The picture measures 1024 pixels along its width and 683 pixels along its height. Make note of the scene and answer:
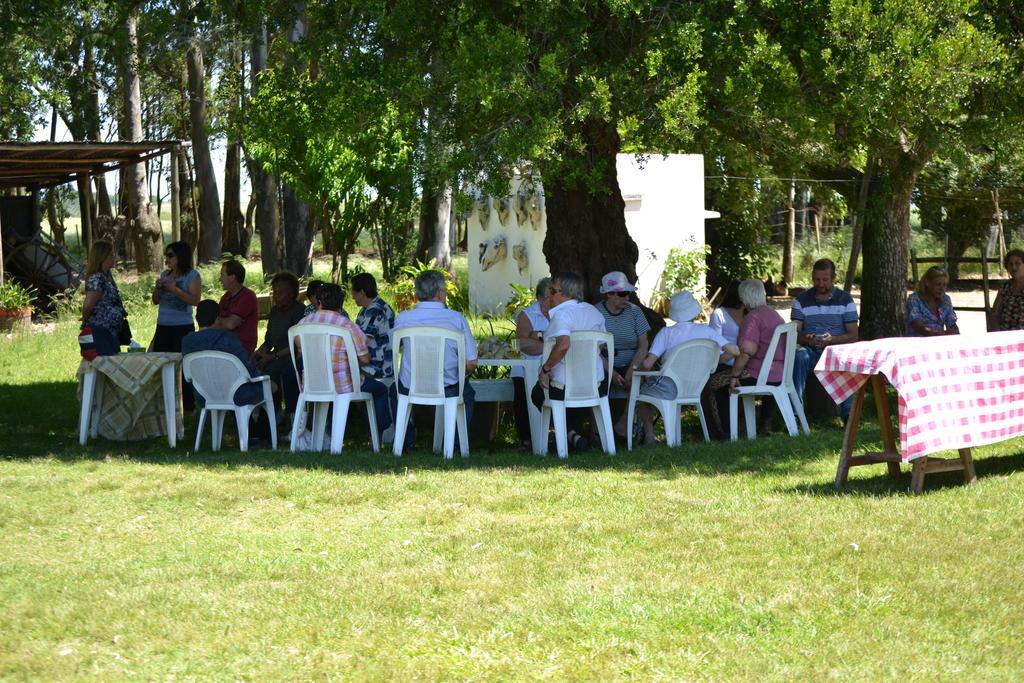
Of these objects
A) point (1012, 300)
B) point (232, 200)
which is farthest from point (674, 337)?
point (232, 200)

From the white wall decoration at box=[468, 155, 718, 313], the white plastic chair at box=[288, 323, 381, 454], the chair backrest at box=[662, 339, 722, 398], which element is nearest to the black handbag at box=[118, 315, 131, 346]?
the white plastic chair at box=[288, 323, 381, 454]

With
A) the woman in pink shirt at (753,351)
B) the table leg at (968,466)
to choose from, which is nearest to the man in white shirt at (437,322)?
the woman in pink shirt at (753,351)

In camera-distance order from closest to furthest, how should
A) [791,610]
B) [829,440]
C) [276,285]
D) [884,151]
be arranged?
1. [791,610]
2. [829,440]
3. [276,285]
4. [884,151]

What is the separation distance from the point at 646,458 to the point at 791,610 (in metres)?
3.90

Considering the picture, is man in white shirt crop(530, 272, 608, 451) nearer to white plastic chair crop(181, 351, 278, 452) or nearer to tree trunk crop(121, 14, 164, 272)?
white plastic chair crop(181, 351, 278, 452)

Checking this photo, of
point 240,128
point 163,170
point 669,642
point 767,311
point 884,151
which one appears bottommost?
point 669,642

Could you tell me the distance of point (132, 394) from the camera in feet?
32.2

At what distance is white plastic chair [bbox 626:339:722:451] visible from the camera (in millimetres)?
9336

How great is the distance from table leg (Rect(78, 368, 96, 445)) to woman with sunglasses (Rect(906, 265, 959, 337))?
6.53m

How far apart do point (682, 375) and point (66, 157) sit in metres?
11.6

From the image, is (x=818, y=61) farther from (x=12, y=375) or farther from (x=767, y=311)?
(x=12, y=375)

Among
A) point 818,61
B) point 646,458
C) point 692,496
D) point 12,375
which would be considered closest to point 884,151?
point 818,61

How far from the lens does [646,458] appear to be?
8.84m

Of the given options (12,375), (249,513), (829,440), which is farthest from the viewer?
(12,375)
